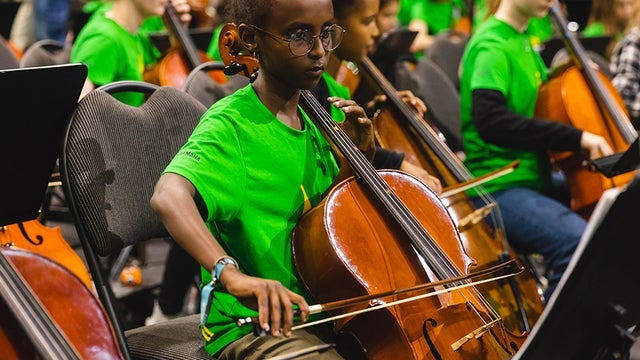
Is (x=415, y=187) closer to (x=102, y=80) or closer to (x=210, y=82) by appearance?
(x=210, y=82)

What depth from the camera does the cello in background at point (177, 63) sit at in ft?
10.3

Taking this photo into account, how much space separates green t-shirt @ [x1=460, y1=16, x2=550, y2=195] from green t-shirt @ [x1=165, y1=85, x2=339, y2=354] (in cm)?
129

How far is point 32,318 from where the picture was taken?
1324 mm

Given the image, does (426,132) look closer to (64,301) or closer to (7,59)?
(64,301)

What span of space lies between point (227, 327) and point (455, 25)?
424cm

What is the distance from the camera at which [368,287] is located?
1.49 meters

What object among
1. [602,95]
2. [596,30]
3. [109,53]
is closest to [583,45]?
[596,30]

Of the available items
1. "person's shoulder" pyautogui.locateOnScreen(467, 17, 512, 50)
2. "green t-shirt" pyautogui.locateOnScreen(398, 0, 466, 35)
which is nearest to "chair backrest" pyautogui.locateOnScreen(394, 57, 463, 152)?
"person's shoulder" pyautogui.locateOnScreen(467, 17, 512, 50)

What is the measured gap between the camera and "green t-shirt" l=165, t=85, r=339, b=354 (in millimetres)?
1543

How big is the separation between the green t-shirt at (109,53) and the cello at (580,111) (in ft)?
4.43

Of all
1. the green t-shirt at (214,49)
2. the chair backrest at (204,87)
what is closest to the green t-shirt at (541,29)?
the green t-shirt at (214,49)

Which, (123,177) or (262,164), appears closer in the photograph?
(262,164)

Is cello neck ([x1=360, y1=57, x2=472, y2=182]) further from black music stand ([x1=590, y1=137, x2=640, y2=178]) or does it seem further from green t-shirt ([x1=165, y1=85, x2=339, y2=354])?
green t-shirt ([x1=165, y1=85, x2=339, y2=354])

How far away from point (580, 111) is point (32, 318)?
205 cm
